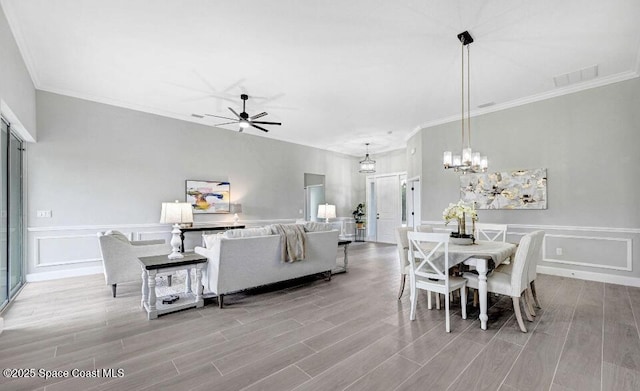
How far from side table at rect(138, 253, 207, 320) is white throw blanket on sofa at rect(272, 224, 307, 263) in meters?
0.99

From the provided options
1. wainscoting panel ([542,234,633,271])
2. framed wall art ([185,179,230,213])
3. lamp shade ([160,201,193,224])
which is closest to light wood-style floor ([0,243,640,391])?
wainscoting panel ([542,234,633,271])

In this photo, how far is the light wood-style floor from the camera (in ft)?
6.49

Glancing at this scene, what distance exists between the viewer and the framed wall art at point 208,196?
617cm

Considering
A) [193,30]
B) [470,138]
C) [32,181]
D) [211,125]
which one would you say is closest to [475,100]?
[470,138]

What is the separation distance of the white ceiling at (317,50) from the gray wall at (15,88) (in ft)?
0.52

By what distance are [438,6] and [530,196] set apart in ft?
12.6

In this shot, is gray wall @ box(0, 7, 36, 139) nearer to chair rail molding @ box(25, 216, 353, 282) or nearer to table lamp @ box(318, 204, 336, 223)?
chair rail molding @ box(25, 216, 353, 282)

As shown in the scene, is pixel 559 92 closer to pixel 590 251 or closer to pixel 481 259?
pixel 590 251

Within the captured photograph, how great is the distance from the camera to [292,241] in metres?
3.97

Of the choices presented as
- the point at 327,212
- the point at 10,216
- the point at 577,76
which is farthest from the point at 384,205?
the point at 10,216

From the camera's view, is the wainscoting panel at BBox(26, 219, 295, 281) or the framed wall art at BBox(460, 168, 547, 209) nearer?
the wainscoting panel at BBox(26, 219, 295, 281)

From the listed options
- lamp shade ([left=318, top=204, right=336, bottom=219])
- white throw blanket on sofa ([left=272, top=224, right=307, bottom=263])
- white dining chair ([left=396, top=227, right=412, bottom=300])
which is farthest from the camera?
lamp shade ([left=318, top=204, right=336, bottom=219])

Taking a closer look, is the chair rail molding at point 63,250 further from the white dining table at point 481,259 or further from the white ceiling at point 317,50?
the white dining table at point 481,259

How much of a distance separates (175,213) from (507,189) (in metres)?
6.01
